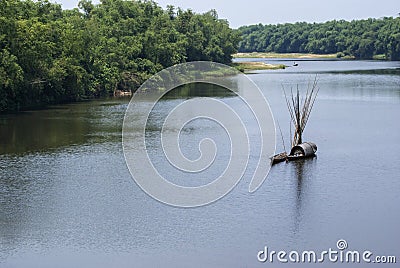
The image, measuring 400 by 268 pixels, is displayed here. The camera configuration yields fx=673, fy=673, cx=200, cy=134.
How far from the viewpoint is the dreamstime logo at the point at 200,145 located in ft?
83.0

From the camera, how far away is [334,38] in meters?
154

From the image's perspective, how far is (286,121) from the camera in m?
41.5

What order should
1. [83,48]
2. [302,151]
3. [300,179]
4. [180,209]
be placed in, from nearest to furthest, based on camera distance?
[180,209]
[300,179]
[302,151]
[83,48]

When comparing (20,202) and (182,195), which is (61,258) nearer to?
(20,202)
